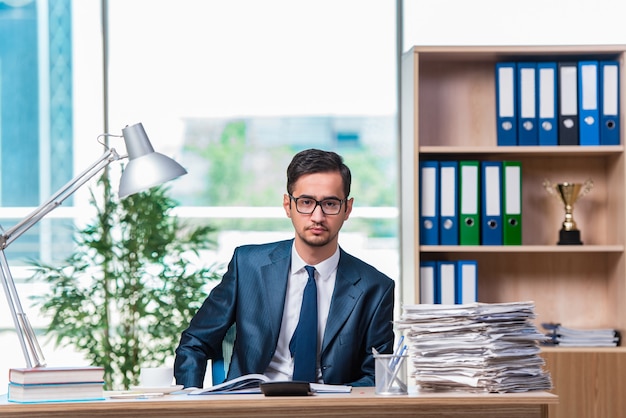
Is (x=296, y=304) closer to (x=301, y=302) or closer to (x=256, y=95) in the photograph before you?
(x=301, y=302)

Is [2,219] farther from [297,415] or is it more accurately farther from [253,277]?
[297,415]

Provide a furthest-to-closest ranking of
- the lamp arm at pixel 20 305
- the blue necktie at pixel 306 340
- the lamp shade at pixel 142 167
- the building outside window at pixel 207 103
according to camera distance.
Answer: the building outside window at pixel 207 103
the blue necktie at pixel 306 340
the lamp shade at pixel 142 167
the lamp arm at pixel 20 305

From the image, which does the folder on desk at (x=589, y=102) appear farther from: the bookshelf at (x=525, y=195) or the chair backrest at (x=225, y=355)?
the chair backrest at (x=225, y=355)

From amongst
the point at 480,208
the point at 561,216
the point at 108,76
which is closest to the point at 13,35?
the point at 108,76

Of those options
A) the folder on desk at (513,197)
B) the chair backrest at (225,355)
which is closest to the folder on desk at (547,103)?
the folder on desk at (513,197)

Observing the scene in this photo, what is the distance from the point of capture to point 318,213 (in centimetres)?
277

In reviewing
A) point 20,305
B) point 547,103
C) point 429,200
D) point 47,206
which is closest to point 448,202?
point 429,200

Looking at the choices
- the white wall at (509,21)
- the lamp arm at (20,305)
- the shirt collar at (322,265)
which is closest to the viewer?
the lamp arm at (20,305)

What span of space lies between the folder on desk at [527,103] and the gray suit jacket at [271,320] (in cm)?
147

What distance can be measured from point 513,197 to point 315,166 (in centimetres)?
152

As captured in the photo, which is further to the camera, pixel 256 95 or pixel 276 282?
pixel 256 95

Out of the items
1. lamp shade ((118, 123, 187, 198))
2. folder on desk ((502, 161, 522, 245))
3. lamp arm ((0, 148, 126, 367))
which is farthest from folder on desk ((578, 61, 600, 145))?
lamp arm ((0, 148, 126, 367))

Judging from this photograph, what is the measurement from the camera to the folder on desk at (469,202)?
13.4ft

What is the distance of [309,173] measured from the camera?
2.83 meters
